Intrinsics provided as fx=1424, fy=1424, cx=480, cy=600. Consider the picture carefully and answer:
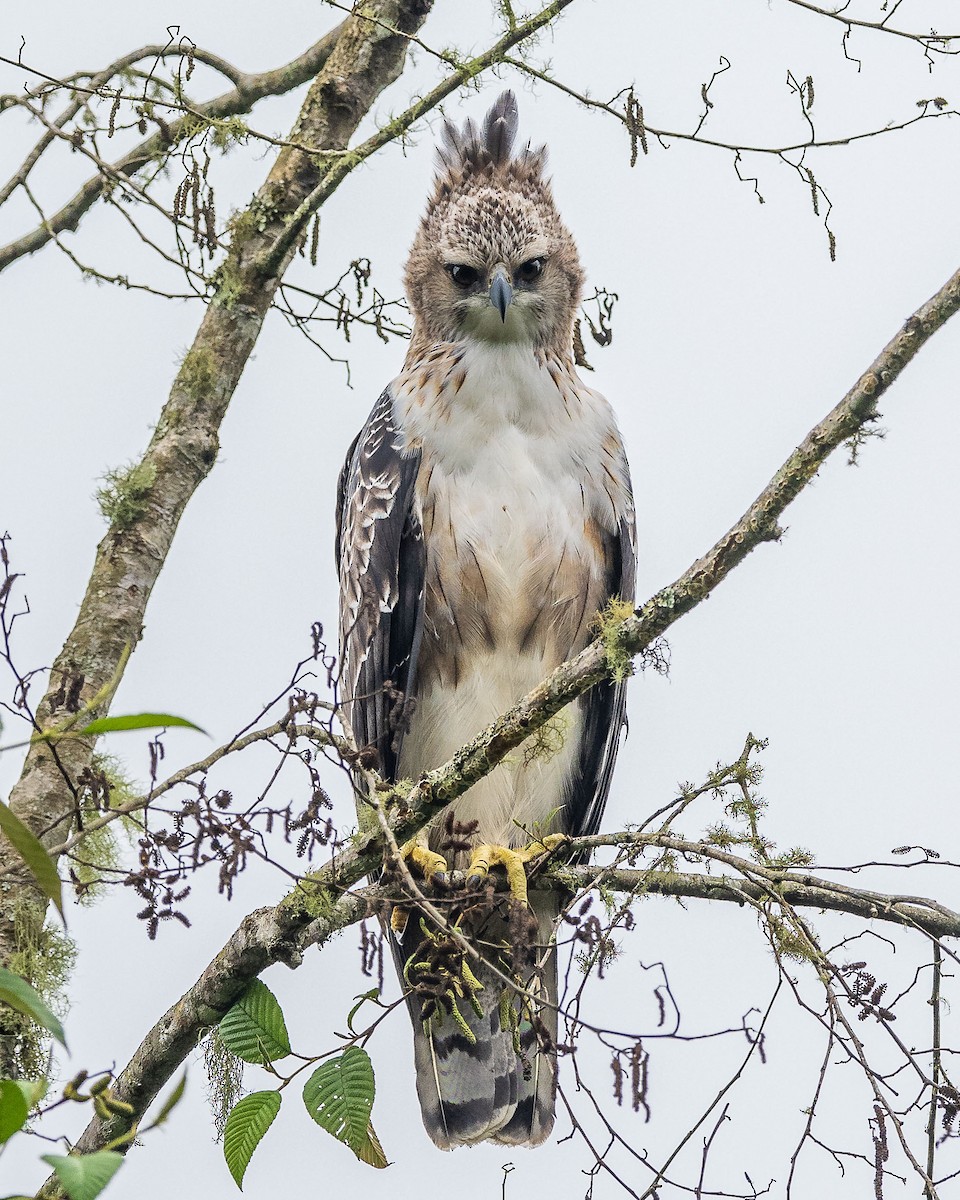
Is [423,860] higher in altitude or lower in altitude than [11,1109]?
higher

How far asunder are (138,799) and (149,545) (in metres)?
1.63

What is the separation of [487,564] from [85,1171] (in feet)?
10.6

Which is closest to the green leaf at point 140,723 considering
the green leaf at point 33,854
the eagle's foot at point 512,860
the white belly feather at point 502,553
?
the green leaf at point 33,854

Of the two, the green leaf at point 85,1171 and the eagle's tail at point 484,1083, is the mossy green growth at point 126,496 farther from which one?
the green leaf at point 85,1171

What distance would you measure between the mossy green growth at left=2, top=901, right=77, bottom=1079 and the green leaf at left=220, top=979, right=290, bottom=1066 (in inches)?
22.3

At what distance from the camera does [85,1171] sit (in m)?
1.68

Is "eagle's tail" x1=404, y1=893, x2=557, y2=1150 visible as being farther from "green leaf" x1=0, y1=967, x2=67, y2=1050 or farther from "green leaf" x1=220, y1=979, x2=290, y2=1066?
"green leaf" x1=0, y1=967, x2=67, y2=1050

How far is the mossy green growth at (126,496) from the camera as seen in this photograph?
14.1ft

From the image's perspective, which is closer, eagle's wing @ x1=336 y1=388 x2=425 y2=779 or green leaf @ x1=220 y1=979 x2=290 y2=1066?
green leaf @ x1=220 y1=979 x2=290 y2=1066

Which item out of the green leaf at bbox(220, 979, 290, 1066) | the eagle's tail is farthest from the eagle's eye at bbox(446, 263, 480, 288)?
the green leaf at bbox(220, 979, 290, 1066)

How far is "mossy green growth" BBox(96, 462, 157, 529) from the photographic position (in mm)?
4293

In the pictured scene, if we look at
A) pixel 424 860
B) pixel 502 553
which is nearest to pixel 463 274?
pixel 502 553

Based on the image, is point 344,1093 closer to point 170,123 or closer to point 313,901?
point 313,901

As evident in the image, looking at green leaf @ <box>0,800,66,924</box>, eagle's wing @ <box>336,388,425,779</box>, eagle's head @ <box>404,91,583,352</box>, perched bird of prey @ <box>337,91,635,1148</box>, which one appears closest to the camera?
green leaf @ <box>0,800,66,924</box>
